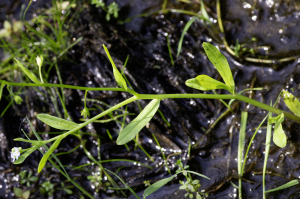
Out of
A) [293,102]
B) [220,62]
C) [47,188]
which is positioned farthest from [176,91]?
[47,188]

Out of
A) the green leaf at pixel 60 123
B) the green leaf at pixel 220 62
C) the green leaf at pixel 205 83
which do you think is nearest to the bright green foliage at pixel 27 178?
the green leaf at pixel 60 123

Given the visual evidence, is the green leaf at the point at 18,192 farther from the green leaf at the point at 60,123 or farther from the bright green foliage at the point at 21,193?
the green leaf at the point at 60,123

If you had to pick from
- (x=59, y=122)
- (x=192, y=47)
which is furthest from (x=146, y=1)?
(x=59, y=122)

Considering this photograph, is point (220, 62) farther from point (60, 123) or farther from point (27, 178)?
point (27, 178)

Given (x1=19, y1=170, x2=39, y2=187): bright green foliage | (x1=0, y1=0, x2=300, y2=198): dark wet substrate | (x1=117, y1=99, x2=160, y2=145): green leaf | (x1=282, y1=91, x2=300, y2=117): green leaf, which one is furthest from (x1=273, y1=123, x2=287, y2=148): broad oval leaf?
(x1=19, y1=170, x2=39, y2=187): bright green foliage

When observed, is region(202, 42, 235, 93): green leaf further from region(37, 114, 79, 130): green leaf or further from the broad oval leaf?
region(37, 114, 79, 130): green leaf

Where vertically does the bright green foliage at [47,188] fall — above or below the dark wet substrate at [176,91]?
below
